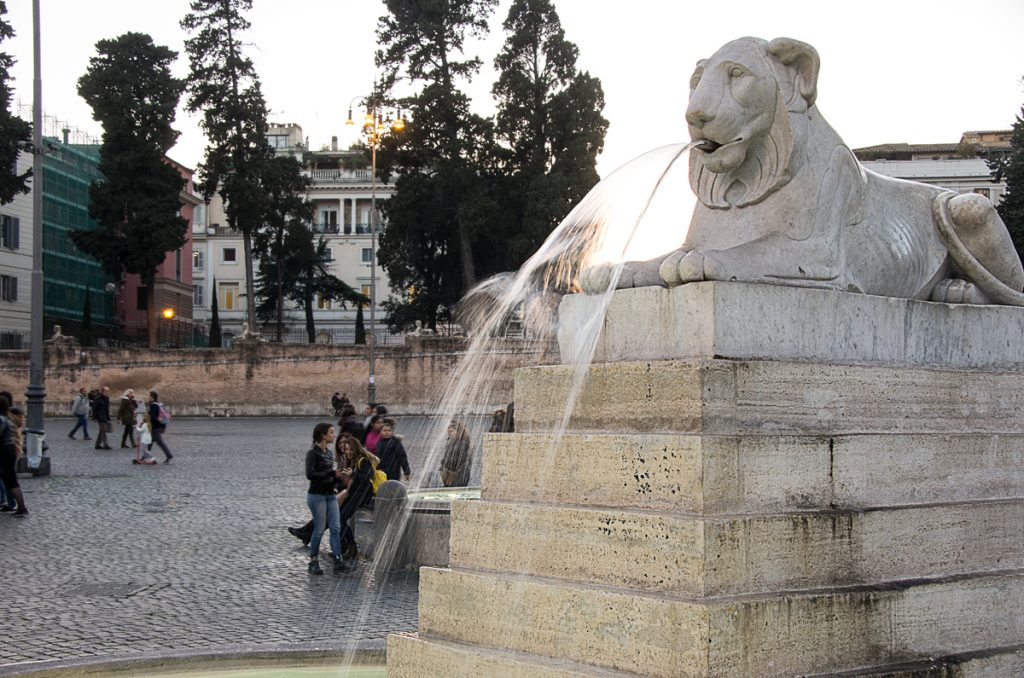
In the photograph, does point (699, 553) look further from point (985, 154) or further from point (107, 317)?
point (107, 317)

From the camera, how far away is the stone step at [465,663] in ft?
15.7

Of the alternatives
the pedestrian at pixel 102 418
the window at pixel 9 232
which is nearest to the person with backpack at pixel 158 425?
the pedestrian at pixel 102 418

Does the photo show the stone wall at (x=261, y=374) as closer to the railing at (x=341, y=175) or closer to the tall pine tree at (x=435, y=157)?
the tall pine tree at (x=435, y=157)

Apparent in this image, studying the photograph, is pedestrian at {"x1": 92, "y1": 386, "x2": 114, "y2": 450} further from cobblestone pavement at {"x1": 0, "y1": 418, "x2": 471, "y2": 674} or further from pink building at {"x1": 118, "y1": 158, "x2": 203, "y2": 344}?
pink building at {"x1": 118, "y1": 158, "x2": 203, "y2": 344}

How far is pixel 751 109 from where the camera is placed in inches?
211

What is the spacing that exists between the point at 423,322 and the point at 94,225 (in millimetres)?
21612

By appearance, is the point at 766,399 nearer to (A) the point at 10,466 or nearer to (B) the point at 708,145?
(B) the point at 708,145

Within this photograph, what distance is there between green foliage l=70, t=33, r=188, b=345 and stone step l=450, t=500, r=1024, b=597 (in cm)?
5017

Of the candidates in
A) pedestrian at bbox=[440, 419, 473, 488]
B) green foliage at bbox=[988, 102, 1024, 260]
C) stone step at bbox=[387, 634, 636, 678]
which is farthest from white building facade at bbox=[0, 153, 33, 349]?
stone step at bbox=[387, 634, 636, 678]

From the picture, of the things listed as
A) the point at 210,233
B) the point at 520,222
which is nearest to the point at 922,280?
the point at 520,222

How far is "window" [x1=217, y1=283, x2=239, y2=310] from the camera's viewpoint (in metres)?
84.4

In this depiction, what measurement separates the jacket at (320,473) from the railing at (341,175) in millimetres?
74417

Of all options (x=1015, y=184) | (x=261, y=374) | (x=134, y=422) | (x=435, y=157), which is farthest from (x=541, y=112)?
(x=134, y=422)

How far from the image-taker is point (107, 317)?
222 feet
